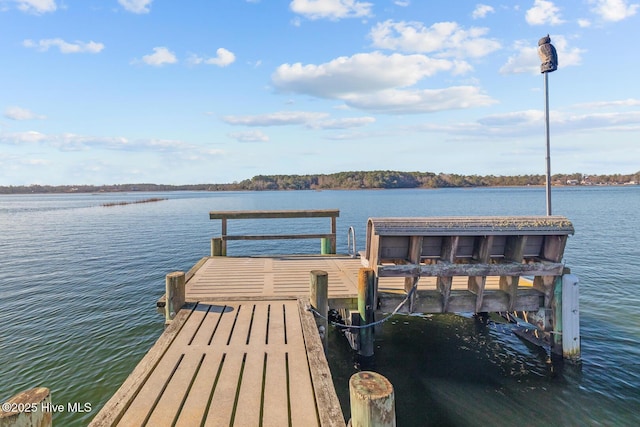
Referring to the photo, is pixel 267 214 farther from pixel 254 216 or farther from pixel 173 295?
pixel 173 295

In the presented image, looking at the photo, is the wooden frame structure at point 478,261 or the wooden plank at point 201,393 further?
the wooden frame structure at point 478,261

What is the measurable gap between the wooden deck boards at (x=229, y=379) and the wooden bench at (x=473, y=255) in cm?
225

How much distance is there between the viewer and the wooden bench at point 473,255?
6.93 meters

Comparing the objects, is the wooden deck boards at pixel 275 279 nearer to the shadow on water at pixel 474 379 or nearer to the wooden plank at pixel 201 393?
the shadow on water at pixel 474 379

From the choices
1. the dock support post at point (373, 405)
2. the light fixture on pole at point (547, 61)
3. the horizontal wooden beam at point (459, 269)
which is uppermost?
the light fixture on pole at point (547, 61)

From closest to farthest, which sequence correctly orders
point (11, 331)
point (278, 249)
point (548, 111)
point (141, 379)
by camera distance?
point (141, 379) → point (548, 111) → point (11, 331) → point (278, 249)

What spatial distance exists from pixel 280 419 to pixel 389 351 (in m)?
5.51

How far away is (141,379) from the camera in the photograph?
4.23 m

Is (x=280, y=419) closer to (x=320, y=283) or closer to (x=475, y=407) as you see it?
(x=320, y=283)

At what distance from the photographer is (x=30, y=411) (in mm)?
2922

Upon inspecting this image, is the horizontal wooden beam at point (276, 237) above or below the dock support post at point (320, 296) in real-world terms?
above

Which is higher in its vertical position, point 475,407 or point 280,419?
point 280,419

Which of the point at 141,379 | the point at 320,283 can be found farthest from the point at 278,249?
the point at 141,379

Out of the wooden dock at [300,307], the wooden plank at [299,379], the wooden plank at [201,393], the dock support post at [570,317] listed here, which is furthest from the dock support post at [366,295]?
the dock support post at [570,317]
